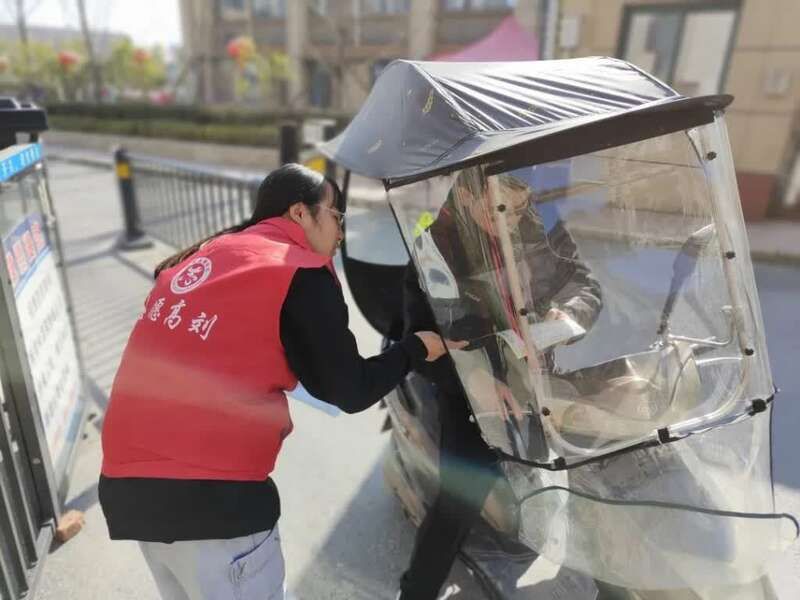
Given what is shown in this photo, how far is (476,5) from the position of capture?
20.9 m

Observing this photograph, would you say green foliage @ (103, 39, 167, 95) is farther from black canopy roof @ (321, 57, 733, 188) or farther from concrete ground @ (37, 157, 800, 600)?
black canopy roof @ (321, 57, 733, 188)

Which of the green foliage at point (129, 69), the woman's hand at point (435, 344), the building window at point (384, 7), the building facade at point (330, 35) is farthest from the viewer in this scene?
the green foliage at point (129, 69)

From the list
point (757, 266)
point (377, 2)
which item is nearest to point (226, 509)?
point (757, 266)

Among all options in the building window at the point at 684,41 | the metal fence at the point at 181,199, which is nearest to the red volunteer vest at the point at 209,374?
the metal fence at the point at 181,199

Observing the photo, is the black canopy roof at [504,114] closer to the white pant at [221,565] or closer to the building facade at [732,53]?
the white pant at [221,565]

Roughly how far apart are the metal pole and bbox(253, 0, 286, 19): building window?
21.6m

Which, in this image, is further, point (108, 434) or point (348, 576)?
point (348, 576)

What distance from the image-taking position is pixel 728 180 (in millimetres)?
1725

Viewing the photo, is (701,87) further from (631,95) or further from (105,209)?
(105,209)

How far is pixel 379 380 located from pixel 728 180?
1233 millimetres

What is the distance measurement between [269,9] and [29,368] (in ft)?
91.3

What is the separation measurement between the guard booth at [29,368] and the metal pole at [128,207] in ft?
14.6

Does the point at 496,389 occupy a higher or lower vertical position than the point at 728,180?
lower

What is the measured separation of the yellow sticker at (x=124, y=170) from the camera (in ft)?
23.6
